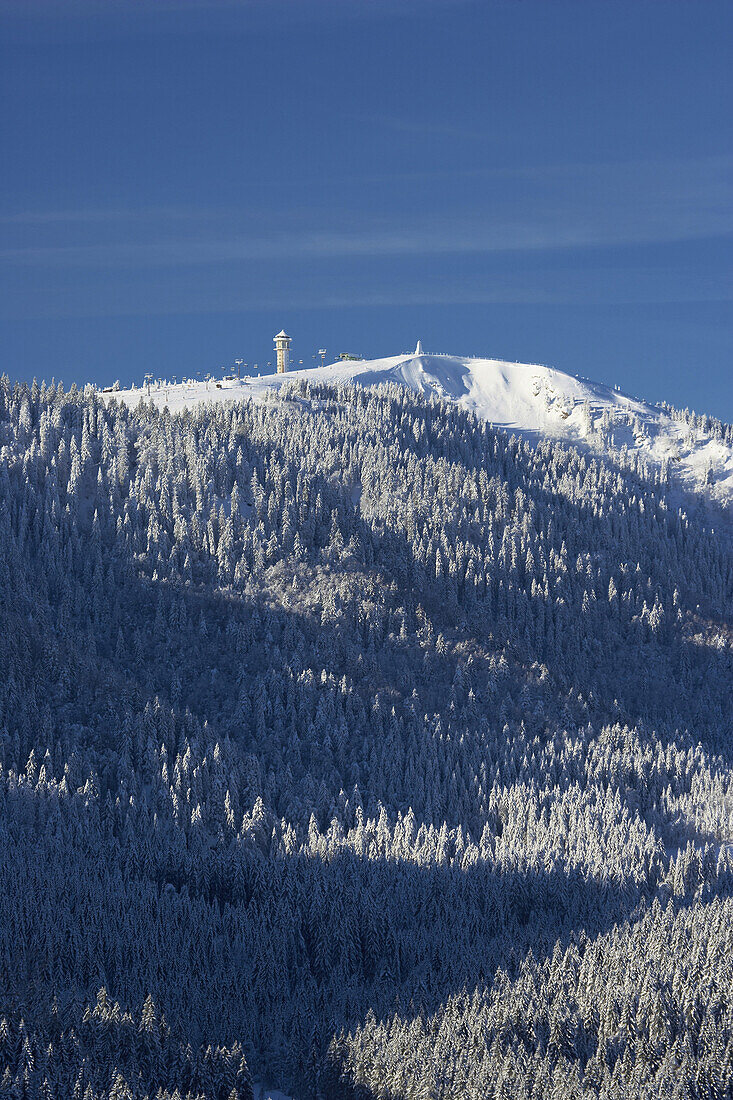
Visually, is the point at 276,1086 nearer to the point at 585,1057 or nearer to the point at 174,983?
the point at 174,983

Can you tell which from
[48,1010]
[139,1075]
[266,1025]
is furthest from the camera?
Result: [266,1025]

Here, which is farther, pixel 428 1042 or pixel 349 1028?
pixel 349 1028

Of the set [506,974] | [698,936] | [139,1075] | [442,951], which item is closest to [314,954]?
[442,951]

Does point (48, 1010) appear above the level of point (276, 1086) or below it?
above

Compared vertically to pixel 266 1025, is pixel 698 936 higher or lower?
higher

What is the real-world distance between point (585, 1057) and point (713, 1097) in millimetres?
17858

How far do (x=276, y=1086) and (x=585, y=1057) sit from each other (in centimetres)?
4592

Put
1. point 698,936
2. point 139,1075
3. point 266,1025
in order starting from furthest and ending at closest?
point 698,936 → point 266,1025 → point 139,1075

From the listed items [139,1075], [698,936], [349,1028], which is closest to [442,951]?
[349,1028]

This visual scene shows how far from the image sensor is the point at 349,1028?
16612 cm

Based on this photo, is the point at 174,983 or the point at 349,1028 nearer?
the point at 349,1028

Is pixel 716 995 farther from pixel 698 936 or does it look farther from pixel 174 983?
pixel 174 983

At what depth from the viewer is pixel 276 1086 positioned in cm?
16212

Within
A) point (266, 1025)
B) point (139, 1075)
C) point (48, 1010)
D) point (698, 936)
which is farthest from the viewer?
point (698, 936)
